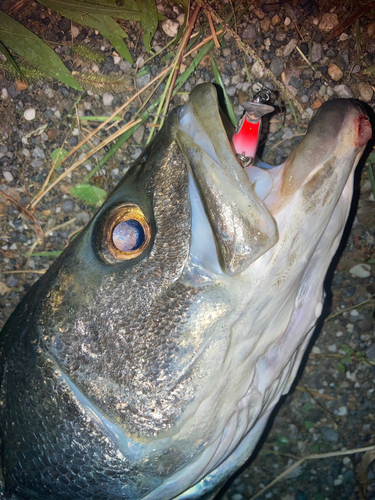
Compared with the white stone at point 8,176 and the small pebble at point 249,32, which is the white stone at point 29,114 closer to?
the white stone at point 8,176

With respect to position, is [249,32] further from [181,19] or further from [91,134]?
[91,134]

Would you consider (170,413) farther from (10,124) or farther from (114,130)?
(10,124)

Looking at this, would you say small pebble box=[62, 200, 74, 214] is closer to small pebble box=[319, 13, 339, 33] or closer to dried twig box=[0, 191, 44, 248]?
dried twig box=[0, 191, 44, 248]

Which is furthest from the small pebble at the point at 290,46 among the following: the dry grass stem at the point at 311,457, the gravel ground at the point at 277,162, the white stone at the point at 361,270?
the dry grass stem at the point at 311,457

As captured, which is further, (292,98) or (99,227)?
(292,98)

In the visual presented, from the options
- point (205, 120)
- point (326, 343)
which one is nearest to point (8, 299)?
point (205, 120)

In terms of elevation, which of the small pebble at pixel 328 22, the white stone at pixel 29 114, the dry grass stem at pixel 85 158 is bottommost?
the small pebble at pixel 328 22
